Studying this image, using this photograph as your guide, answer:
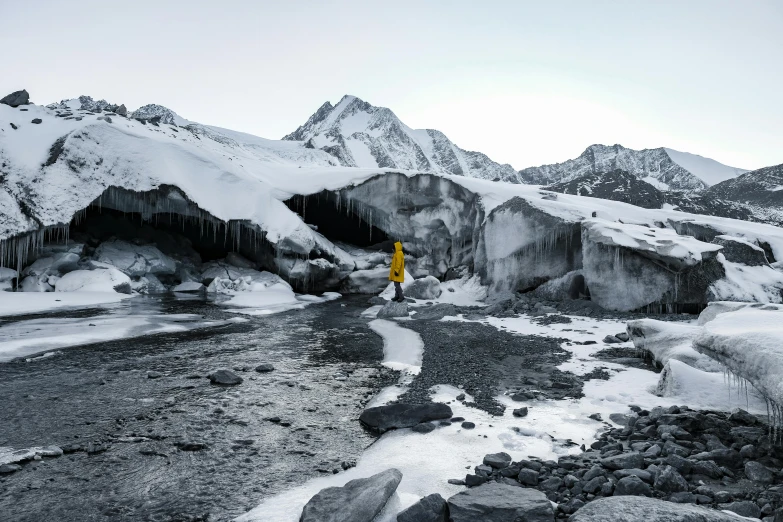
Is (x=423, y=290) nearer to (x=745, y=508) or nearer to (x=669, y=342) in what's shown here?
(x=669, y=342)

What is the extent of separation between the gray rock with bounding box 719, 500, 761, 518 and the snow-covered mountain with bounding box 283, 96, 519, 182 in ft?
377

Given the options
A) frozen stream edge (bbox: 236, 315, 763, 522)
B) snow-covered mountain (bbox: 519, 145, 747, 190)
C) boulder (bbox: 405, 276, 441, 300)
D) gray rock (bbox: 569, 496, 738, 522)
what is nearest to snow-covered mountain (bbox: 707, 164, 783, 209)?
snow-covered mountain (bbox: 519, 145, 747, 190)

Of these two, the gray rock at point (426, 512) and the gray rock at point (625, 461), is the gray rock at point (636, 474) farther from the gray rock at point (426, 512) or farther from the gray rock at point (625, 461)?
the gray rock at point (426, 512)

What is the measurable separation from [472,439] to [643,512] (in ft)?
7.59

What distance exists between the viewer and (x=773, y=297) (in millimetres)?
14820

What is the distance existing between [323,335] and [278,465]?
7352 millimetres

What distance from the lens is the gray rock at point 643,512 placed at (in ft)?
9.00

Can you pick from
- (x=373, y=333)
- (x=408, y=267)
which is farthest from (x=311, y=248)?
(x=373, y=333)

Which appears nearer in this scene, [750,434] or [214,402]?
[750,434]

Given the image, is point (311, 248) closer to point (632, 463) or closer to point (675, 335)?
point (675, 335)

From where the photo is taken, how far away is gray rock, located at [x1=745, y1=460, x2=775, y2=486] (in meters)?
3.78

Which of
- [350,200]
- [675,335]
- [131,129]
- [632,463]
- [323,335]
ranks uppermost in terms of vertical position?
[131,129]

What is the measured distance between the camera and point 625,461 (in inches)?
159

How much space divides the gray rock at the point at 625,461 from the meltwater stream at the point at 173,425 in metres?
2.58
